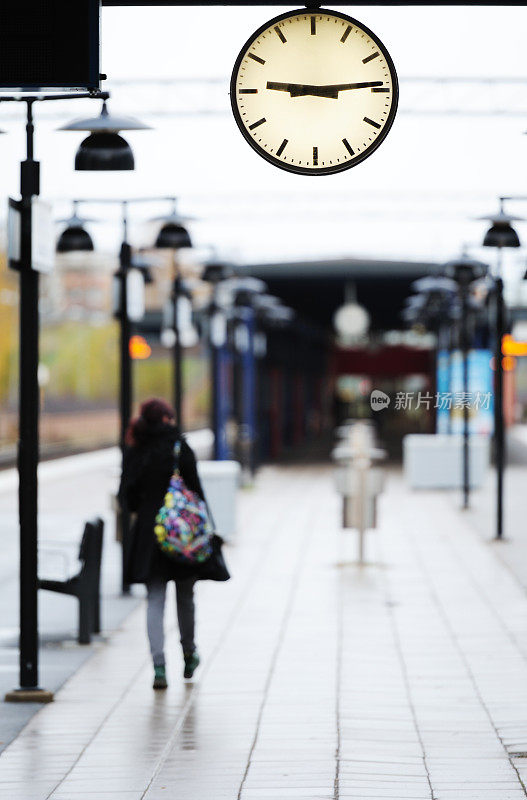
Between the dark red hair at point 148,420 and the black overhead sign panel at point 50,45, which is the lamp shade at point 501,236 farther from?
the black overhead sign panel at point 50,45

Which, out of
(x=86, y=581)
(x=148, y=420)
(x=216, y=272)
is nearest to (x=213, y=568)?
(x=148, y=420)

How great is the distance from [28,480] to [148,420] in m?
0.89

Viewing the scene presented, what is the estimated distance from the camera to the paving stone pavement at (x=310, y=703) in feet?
21.2

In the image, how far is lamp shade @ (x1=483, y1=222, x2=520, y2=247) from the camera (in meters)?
13.6

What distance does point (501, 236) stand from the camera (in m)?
13.6

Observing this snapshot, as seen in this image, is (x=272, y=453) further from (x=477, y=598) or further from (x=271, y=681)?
(x=271, y=681)

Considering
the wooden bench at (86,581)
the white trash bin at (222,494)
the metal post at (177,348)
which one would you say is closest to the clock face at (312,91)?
the wooden bench at (86,581)

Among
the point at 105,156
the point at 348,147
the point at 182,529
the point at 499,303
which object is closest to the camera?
the point at 348,147

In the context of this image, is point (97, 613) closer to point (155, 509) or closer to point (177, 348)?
point (155, 509)

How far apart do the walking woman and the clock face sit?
132 inches

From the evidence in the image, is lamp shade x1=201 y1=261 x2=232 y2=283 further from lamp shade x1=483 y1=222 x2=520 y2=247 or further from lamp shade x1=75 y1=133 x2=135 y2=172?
lamp shade x1=75 y1=133 x2=135 y2=172

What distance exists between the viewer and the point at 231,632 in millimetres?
10750

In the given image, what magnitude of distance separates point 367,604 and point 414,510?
10.1m

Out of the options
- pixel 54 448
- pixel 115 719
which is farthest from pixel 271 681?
pixel 54 448
